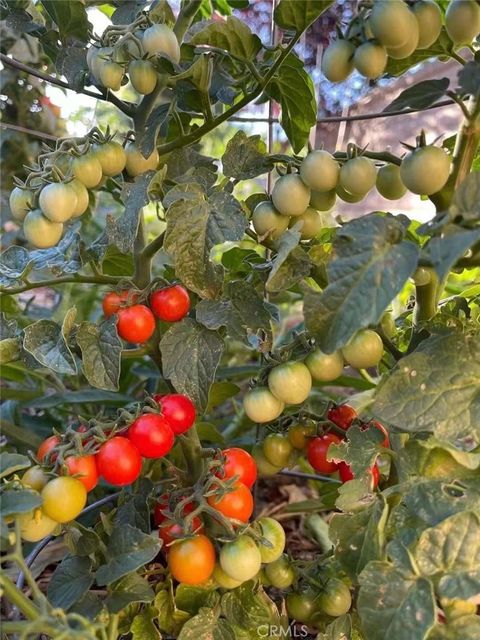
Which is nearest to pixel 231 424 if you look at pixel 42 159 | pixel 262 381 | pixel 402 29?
pixel 262 381

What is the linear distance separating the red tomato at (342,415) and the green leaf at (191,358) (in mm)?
167

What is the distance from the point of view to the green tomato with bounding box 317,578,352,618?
618 mm

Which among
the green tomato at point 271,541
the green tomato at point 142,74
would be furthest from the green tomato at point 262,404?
the green tomato at point 142,74

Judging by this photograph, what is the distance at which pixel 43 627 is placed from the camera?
1.42ft

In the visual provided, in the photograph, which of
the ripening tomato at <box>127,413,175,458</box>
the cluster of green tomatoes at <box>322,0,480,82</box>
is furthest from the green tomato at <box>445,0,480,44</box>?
the ripening tomato at <box>127,413,175,458</box>

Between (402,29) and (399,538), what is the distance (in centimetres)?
40

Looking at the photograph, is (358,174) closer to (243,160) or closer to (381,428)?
(243,160)

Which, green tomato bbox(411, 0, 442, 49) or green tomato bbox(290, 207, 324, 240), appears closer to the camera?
green tomato bbox(411, 0, 442, 49)

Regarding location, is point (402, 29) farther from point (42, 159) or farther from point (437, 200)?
point (42, 159)

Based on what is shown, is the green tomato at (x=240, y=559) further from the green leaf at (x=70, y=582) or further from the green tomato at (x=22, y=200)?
the green tomato at (x=22, y=200)

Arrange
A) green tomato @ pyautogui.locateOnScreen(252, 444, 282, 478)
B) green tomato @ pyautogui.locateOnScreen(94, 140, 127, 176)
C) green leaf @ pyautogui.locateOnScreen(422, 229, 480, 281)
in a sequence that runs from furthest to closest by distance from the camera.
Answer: green tomato @ pyautogui.locateOnScreen(252, 444, 282, 478), green tomato @ pyautogui.locateOnScreen(94, 140, 127, 176), green leaf @ pyautogui.locateOnScreen(422, 229, 480, 281)

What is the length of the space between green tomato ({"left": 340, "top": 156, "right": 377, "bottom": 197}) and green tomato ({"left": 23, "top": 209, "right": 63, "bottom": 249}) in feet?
0.90

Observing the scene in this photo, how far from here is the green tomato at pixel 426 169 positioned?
504mm

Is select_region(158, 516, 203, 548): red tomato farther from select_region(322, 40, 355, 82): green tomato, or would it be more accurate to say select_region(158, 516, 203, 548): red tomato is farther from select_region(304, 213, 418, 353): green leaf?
select_region(322, 40, 355, 82): green tomato
